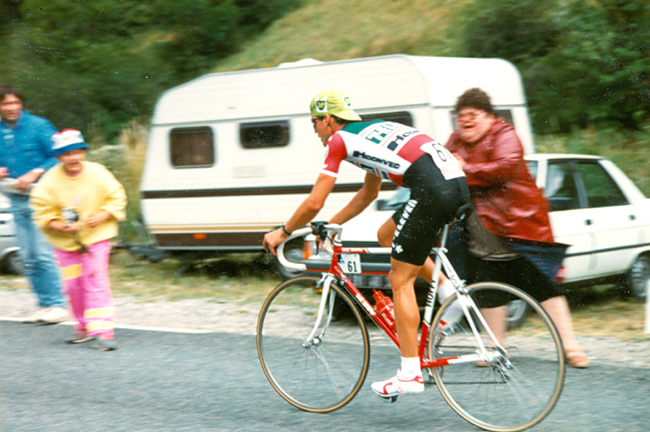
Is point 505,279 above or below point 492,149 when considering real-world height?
below

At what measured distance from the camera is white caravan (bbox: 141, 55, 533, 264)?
938 centimetres

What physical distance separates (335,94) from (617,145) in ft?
34.7

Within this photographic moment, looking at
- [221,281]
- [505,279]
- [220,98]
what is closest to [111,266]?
[221,281]

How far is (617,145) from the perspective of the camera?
13.5 meters

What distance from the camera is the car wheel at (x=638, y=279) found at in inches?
307

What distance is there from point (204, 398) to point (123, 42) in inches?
985

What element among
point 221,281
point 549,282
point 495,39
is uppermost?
point 495,39

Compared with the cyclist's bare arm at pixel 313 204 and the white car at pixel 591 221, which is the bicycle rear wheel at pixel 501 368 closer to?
the cyclist's bare arm at pixel 313 204

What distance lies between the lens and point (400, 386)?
13.7ft

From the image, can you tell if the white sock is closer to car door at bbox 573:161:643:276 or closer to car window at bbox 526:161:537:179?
car window at bbox 526:161:537:179

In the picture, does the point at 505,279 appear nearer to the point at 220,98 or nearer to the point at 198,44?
the point at 220,98

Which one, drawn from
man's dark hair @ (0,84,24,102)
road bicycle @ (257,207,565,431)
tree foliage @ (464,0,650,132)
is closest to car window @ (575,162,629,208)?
road bicycle @ (257,207,565,431)

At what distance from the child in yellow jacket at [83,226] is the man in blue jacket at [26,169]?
1011mm

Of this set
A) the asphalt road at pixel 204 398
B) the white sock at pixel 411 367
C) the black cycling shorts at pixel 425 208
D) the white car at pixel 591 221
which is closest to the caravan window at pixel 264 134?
the white car at pixel 591 221
